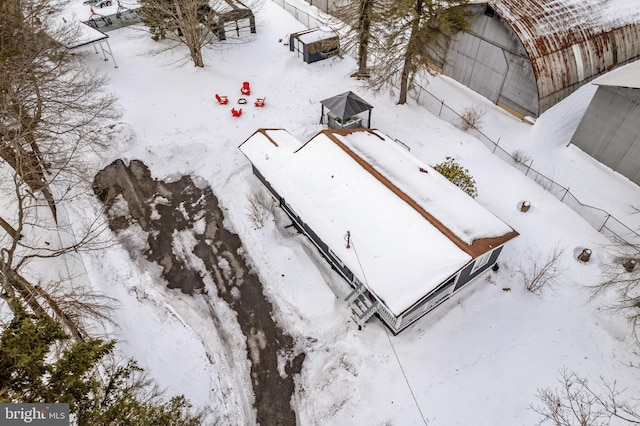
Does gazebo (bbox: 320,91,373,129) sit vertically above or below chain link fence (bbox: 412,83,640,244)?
above

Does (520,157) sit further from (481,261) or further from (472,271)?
(472,271)

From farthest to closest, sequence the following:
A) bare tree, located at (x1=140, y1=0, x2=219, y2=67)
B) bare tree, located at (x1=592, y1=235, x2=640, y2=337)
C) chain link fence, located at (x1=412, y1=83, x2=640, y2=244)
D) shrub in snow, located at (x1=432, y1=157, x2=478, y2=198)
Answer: bare tree, located at (x1=140, y1=0, x2=219, y2=67), shrub in snow, located at (x1=432, y1=157, x2=478, y2=198), chain link fence, located at (x1=412, y1=83, x2=640, y2=244), bare tree, located at (x1=592, y1=235, x2=640, y2=337)

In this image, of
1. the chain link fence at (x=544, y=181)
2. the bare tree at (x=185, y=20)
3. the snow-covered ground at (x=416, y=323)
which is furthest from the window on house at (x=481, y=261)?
the bare tree at (x=185, y=20)

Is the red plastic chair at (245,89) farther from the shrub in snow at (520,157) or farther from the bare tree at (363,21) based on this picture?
the shrub in snow at (520,157)

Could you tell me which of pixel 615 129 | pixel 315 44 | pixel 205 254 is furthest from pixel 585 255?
pixel 315 44

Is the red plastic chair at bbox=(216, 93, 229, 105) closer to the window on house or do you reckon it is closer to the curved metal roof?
the curved metal roof

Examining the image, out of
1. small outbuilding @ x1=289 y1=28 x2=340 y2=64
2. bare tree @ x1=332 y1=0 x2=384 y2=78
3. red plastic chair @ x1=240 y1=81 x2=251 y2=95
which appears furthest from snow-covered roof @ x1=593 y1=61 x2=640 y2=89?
red plastic chair @ x1=240 y1=81 x2=251 y2=95
